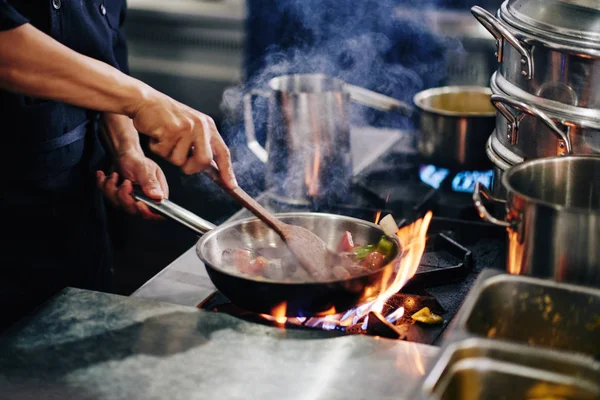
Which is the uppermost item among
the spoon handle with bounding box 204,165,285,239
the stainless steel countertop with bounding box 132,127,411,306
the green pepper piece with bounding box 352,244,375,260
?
the spoon handle with bounding box 204,165,285,239

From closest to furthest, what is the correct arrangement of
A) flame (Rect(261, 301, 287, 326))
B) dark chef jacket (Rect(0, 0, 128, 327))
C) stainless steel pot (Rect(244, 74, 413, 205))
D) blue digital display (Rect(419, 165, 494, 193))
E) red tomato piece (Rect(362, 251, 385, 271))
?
flame (Rect(261, 301, 287, 326)) → red tomato piece (Rect(362, 251, 385, 271)) → dark chef jacket (Rect(0, 0, 128, 327)) → stainless steel pot (Rect(244, 74, 413, 205)) → blue digital display (Rect(419, 165, 494, 193))

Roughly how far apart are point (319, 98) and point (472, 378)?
45.8 inches

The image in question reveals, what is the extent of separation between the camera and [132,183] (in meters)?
1.84

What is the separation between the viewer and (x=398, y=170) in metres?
2.37

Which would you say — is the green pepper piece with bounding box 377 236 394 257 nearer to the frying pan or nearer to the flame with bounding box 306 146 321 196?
the frying pan

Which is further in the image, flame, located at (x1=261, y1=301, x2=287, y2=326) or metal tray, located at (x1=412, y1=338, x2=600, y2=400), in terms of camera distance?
flame, located at (x1=261, y1=301, x2=287, y2=326)

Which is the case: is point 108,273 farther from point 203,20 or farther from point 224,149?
point 203,20

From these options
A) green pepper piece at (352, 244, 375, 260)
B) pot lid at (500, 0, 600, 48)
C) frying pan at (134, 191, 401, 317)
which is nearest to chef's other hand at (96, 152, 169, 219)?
frying pan at (134, 191, 401, 317)

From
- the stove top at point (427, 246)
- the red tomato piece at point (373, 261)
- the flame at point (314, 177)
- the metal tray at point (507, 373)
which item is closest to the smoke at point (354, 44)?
the stove top at point (427, 246)

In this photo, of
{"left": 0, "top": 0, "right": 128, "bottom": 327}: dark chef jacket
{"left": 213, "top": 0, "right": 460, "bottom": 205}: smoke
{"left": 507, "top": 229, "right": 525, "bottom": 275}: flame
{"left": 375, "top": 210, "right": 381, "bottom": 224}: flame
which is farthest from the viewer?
{"left": 213, "top": 0, "right": 460, "bottom": 205}: smoke

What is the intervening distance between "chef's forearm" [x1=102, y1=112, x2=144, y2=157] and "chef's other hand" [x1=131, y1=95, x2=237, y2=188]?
48cm

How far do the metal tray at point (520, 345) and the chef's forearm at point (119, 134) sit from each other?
3.64ft

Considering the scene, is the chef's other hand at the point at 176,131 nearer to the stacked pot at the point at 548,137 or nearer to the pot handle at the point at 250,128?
the stacked pot at the point at 548,137

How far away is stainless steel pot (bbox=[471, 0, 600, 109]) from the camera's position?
4.91 ft
